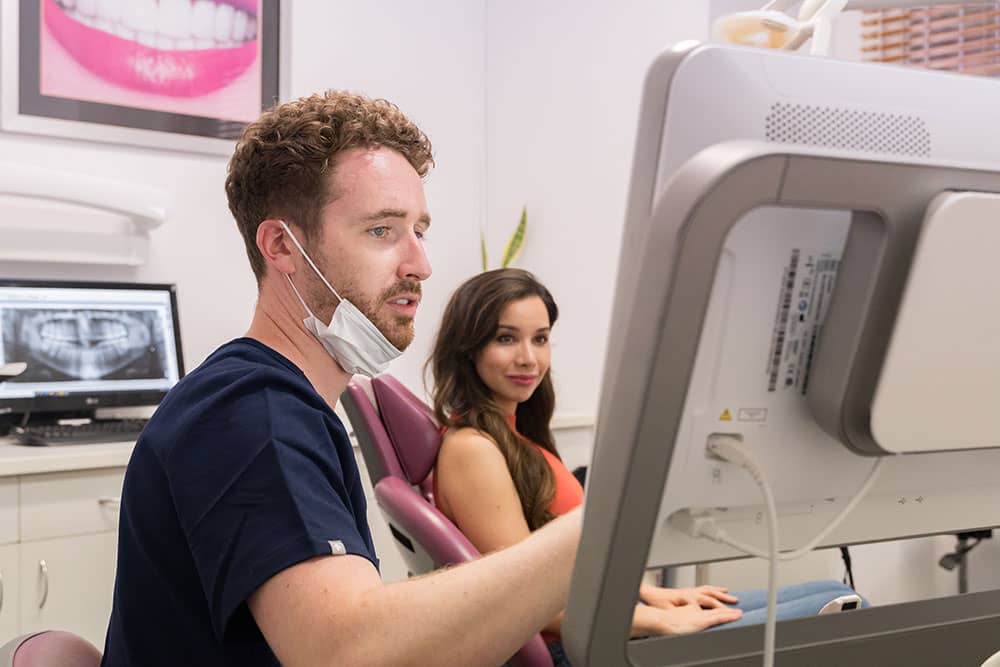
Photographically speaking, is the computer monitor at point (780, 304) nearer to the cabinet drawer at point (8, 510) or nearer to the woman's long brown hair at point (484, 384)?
the woman's long brown hair at point (484, 384)

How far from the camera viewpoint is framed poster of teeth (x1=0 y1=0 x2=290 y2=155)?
2.68 meters

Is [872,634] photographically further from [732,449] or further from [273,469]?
[273,469]

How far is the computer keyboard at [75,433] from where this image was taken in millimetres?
2336

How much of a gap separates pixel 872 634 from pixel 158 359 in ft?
7.57

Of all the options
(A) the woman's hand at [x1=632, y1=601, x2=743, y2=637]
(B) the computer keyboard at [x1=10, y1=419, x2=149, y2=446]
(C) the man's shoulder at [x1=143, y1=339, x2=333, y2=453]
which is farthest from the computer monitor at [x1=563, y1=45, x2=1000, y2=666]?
(B) the computer keyboard at [x1=10, y1=419, x2=149, y2=446]

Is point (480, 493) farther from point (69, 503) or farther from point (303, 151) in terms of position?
point (69, 503)

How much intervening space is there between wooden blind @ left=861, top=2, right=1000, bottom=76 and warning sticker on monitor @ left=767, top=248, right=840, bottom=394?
2960 mm

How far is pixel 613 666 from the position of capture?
59cm

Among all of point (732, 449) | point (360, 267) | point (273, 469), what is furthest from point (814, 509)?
point (360, 267)

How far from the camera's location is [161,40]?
9.50 feet

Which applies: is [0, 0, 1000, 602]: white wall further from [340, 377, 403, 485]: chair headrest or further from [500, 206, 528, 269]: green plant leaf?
[340, 377, 403, 485]: chair headrest

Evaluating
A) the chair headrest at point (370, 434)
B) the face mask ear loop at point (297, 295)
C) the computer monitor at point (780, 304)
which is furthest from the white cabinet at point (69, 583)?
the computer monitor at point (780, 304)

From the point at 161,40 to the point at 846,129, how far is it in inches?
107

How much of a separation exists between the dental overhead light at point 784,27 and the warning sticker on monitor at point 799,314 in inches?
13.2
